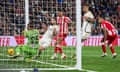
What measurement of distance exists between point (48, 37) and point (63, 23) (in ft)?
2.51

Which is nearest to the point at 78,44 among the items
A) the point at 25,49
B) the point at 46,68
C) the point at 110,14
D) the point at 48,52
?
the point at 46,68

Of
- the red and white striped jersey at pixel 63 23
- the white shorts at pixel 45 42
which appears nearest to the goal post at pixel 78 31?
the red and white striped jersey at pixel 63 23

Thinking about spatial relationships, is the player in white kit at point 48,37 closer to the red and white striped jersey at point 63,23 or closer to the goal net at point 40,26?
the goal net at point 40,26

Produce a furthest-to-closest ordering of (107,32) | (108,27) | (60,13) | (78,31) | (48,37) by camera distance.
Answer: (107,32), (108,27), (48,37), (60,13), (78,31)

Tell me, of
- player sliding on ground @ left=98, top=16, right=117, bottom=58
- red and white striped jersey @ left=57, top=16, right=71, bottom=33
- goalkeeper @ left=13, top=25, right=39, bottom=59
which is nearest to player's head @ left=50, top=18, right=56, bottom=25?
red and white striped jersey @ left=57, top=16, right=71, bottom=33

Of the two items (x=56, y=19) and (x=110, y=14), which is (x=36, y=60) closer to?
(x=56, y=19)

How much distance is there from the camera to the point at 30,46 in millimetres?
17188

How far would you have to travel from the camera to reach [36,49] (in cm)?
1728

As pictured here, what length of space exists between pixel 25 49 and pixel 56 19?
2.17 metres

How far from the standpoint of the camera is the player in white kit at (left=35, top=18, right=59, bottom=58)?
59.7 ft

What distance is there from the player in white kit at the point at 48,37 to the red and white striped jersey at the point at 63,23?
0.26 m

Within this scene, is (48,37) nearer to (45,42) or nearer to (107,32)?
(45,42)

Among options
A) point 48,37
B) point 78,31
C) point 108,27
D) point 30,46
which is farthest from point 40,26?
point 78,31

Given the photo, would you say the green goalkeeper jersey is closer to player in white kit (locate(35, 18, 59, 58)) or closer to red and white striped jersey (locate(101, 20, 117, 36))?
player in white kit (locate(35, 18, 59, 58))
